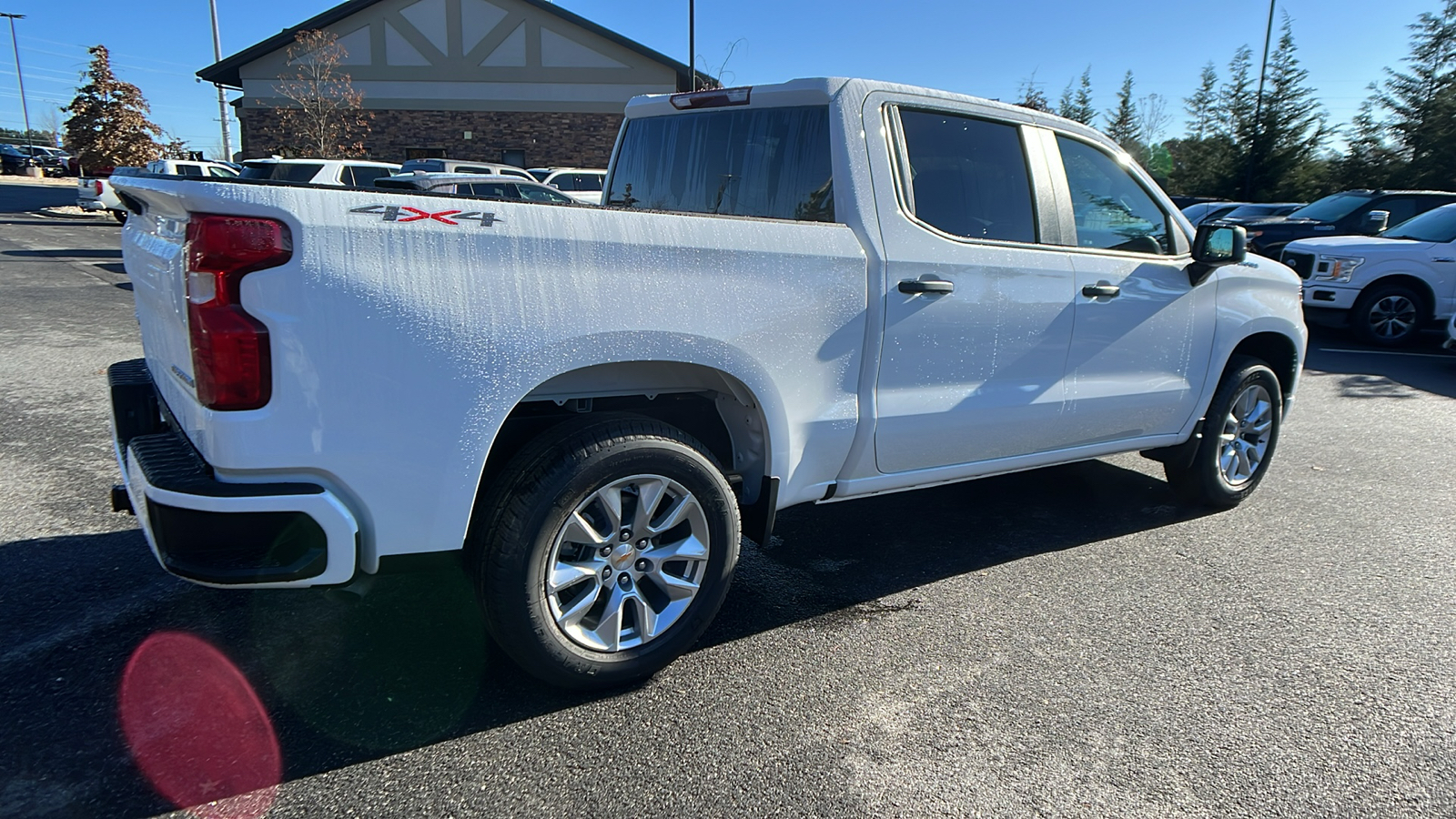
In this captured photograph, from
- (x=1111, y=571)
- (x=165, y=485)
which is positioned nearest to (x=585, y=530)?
(x=165, y=485)

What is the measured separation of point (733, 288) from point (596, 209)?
1.67 feet

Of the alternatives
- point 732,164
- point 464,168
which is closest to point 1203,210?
point 464,168

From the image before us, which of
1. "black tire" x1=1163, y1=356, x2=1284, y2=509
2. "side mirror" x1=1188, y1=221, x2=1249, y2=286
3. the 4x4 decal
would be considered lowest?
"black tire" x1=1163, y1=356, x2=1284, y2=509

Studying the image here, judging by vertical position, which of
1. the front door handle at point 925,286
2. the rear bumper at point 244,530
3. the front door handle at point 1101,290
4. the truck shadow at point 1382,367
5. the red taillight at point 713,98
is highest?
the red taillight at point 713,98

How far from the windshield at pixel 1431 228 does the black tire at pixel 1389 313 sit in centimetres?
70

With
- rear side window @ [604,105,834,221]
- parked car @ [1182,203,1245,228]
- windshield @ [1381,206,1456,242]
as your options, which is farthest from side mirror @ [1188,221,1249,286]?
parked car @ [1182,203,1245,228]

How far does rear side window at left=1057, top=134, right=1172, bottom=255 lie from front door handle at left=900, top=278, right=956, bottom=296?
3.23 ft

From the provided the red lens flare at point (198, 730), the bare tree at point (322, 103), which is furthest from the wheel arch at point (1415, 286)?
the bare tree at point (322, 103)

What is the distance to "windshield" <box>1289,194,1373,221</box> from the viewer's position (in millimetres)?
14719

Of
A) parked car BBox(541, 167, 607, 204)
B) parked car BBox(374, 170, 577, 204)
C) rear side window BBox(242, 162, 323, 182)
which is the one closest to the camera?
parked car BBox(374, 170, 577, 204)

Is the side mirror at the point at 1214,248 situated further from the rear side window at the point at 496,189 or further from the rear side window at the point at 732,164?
the rear side window at the point at 496,189

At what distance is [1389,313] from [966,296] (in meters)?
10.3

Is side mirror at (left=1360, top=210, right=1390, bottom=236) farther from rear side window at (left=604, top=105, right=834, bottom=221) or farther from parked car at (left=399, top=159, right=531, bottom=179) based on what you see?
parked car at (left=399, top=159, right=531, bottom=179)

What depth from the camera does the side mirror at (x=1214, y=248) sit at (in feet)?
14.2
